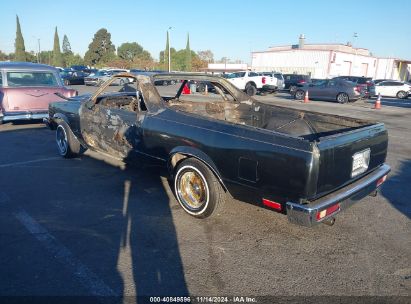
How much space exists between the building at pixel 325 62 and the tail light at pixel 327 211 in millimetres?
47792

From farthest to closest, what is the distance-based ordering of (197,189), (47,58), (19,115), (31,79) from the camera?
(47,58) < (31,79) < (19,115) < (197,189)

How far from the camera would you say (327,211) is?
3.07m

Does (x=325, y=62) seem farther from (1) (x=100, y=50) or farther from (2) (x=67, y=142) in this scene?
(1) (x=100, y=50)

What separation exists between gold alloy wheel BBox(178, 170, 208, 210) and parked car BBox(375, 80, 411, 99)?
82.6ft

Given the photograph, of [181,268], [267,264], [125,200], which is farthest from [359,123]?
[125,200]

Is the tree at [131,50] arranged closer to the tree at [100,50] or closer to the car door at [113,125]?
the tree at [100,50]

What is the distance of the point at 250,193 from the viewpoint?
333 cm

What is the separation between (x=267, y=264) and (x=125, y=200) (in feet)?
7.04

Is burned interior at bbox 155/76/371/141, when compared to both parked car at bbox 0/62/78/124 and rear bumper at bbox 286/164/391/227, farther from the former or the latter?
parked car at bbox 0/62/78/124

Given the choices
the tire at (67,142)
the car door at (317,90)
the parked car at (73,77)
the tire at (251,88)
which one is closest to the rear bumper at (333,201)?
the tire at (67,142)

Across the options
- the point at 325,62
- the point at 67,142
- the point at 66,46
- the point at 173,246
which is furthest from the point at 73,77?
the point at 66,46

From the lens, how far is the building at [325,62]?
50.0m

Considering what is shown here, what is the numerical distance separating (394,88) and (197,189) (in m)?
26.2

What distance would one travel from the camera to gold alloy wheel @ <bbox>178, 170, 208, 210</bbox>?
3.90 meters
